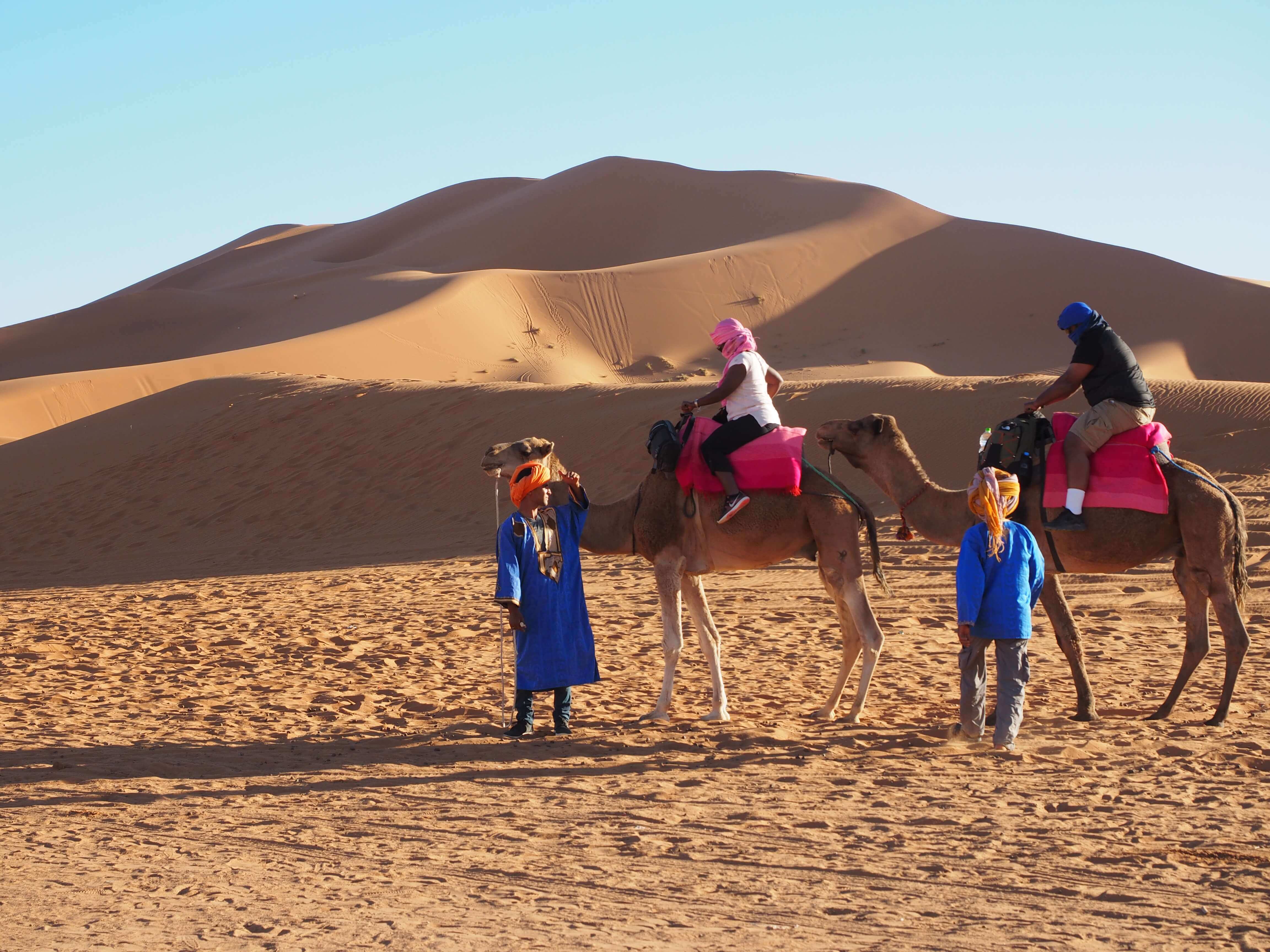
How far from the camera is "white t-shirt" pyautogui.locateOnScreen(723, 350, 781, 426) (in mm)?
8008

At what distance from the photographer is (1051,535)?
7863 millimetres

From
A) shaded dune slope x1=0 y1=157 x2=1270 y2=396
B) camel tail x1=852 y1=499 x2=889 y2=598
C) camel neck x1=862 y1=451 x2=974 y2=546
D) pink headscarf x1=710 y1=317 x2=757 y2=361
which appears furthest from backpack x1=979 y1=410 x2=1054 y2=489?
shaded dune slope x1=0 y1=157 x2=1270 y2=396

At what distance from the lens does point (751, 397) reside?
806cm

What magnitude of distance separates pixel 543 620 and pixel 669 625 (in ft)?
2.76

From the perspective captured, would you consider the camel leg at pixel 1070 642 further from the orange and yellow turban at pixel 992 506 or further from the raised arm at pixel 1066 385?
the raised arm at pixel 1066 385

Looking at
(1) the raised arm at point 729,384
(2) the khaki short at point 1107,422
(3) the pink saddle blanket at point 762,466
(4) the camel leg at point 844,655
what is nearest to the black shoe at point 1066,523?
(2) the khaki short at point 1107,422

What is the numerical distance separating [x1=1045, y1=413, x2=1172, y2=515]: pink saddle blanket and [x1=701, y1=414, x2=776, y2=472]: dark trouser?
6.18 feet

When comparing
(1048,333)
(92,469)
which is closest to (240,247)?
(1048,333)

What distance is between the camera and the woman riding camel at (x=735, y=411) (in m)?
7.93

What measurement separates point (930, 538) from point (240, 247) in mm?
96495

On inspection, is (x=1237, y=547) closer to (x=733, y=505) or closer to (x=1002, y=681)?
(x=1002, y=681)

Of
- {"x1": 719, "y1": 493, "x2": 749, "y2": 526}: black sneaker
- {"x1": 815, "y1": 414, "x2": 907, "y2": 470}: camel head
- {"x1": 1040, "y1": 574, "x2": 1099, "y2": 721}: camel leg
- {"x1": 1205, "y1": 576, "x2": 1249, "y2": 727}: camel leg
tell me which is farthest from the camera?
{"x1": 815, "y1": 414, "x2": 907, "y2": 470}: camel head

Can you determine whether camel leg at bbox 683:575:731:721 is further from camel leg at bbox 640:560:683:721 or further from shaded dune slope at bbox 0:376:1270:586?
shaded dune slope at bbox 0:376:1270:586

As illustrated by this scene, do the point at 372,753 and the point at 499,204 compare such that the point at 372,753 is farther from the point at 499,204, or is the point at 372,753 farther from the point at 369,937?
the point at 499,204
